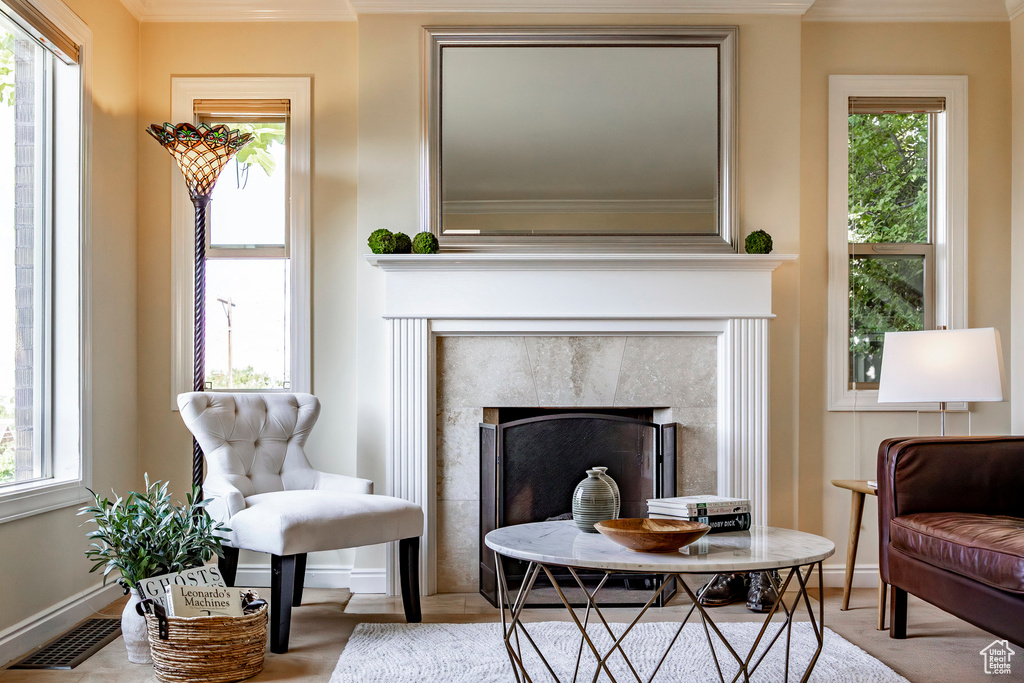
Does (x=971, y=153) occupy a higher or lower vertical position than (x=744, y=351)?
higher

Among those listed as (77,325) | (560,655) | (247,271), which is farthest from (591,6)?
(560,655)

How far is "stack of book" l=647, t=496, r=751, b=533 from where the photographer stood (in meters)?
2.19

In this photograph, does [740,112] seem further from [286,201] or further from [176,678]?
[176,678]

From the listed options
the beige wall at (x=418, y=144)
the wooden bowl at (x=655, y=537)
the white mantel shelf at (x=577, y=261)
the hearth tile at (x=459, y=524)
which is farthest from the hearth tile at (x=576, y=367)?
the wooden bowl at (x=655, y=537)

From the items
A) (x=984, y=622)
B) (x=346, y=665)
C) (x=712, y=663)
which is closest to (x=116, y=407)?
(x=346, y=665)

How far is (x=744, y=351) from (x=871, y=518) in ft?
3.32

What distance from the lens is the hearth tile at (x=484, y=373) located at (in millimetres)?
3455

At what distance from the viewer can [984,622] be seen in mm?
2250

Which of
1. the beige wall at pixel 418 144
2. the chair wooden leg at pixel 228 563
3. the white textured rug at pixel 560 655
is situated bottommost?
the white textured rug at pixel 560 655

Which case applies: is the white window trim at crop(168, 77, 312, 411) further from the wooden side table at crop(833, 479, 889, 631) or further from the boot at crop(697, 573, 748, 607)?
the wooden side table at crop(833, 479, 889, 631)

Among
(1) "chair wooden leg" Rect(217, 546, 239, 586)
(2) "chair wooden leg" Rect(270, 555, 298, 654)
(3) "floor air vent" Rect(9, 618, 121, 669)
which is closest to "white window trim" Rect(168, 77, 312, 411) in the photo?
(1) "chair wooden leg" Rect(217, 546, 239, 586)

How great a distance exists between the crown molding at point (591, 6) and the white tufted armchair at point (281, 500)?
1719 millimetres

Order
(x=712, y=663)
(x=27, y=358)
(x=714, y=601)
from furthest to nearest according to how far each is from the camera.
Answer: (x=714, y=601), (x=27, y=358), (x=712, y=663)

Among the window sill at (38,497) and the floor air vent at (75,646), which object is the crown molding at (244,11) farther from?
the floor air vent at (75,646)
